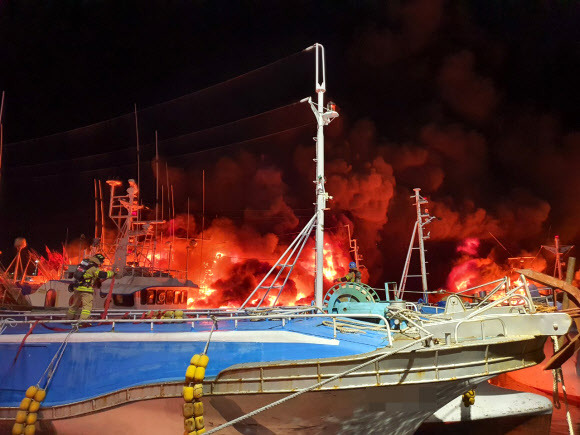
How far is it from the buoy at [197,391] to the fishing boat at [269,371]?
2 centimetres

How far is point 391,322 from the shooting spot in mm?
9312

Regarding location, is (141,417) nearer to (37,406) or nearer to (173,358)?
(173,358)

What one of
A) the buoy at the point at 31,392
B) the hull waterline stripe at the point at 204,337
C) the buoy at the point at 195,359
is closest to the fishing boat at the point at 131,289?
the buoy at the point at 31,392

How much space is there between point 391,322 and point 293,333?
3.23 meters

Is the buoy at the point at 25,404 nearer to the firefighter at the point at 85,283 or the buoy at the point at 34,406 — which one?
the buoy at the point at 34,406

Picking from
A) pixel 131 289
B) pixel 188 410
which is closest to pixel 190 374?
pixel 188 410

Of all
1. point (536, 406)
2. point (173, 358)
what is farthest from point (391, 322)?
point (536, 406)

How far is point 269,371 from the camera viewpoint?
21.0 ft

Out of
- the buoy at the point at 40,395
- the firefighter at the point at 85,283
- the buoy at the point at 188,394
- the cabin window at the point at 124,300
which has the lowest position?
the buoy at the point at 40,395

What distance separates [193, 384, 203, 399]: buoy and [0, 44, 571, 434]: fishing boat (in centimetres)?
2

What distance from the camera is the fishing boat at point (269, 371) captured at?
6.24 meters

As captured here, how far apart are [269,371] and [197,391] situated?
124 cm

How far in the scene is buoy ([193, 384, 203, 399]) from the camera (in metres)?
6.47

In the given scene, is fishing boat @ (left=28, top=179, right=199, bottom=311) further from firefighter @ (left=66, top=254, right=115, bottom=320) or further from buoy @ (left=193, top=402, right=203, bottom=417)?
buoy @ (left=193, top=402, right=203, bottom=417)
